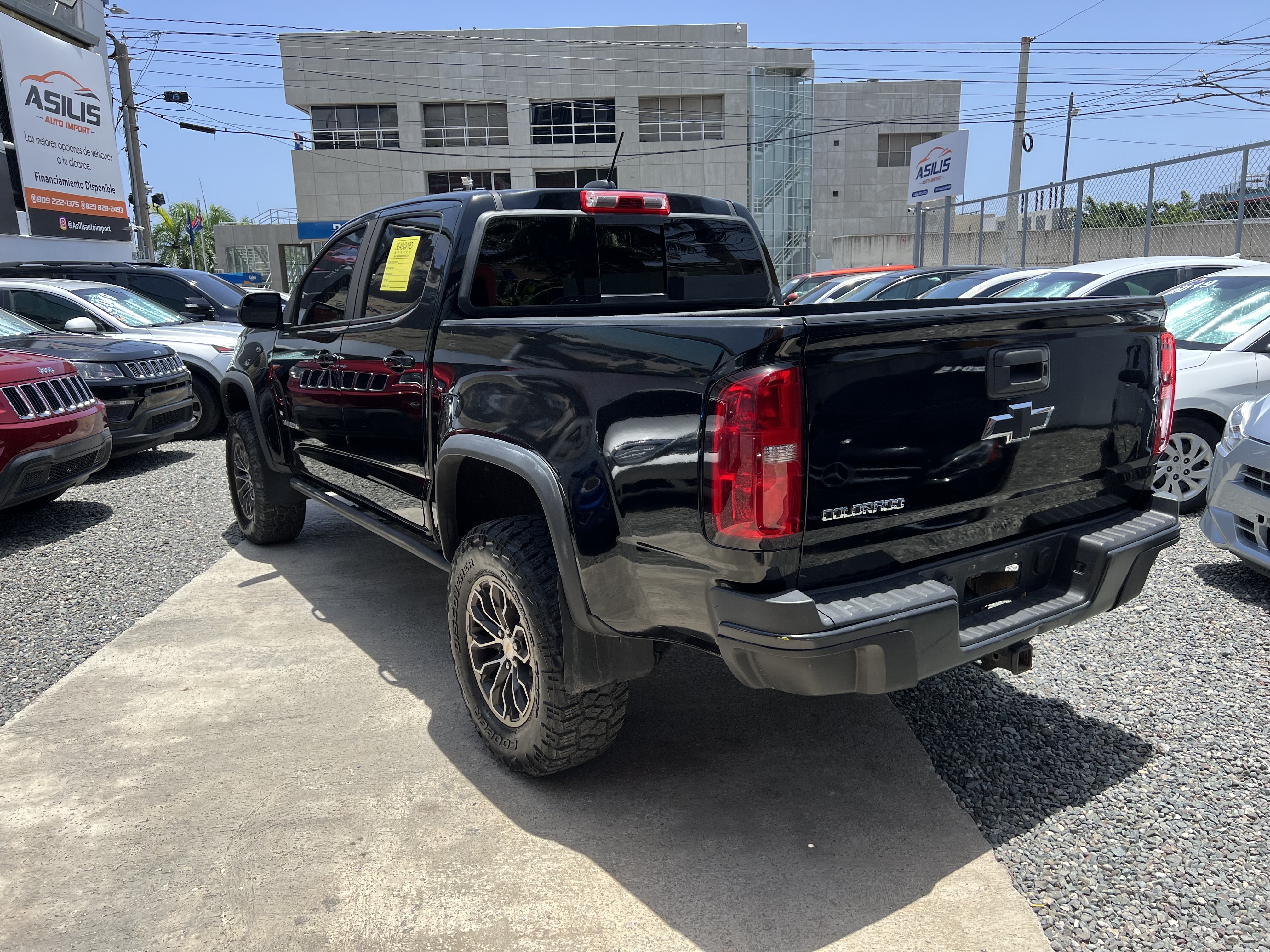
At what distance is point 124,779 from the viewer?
3.14m

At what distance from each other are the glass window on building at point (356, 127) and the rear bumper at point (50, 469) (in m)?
37.6

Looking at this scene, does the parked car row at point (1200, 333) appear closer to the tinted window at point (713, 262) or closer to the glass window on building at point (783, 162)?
the tinted window at point (713, 262)

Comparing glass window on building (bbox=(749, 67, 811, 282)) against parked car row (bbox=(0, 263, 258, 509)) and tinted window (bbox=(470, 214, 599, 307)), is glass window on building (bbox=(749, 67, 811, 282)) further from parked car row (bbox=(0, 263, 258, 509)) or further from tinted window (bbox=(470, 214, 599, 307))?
tinted window (bbox=(470, 214, 599, 307))

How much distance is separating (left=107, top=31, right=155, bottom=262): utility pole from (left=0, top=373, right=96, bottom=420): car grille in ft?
71.0

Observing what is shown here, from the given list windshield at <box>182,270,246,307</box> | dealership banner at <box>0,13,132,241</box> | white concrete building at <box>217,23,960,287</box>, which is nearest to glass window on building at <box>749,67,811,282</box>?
white concrete building at <box>217,23,960,287</box>

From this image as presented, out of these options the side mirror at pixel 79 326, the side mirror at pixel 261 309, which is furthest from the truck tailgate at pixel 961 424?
the side mirror at pixel 79 326

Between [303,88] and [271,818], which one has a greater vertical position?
[303,88]

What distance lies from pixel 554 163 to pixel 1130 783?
41.1m

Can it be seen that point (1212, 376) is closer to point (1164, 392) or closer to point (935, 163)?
point (1164, 392)

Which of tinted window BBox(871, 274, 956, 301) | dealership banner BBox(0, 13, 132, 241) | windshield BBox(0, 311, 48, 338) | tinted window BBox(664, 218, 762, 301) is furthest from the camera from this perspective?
dealership banner BBox(0, 13, 132, 241)

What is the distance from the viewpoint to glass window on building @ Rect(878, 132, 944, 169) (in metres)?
46.8

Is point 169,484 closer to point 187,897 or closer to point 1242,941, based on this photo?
point 187,897

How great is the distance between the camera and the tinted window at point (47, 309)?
31.5ft

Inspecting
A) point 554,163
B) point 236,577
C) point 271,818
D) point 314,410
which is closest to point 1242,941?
point 271,818
